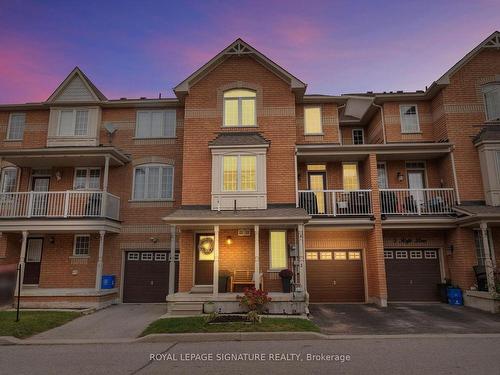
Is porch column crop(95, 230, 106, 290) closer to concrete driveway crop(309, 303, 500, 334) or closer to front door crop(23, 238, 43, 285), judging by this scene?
front door crop(23, 238, 43, 285)

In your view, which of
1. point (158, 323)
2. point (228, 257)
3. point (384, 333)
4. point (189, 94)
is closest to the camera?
point (384, 333)

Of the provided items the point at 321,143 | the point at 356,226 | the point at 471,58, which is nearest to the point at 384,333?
the point at 356,226

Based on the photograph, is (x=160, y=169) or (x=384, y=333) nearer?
(x=384, y=333)

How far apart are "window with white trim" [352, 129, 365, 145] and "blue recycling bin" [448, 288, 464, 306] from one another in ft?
29.6

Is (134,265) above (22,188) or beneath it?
beneath

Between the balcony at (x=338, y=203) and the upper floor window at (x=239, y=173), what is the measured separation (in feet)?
8.05

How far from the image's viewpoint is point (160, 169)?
1752 cm

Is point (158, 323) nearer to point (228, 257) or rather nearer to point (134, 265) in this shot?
point (228, 257)

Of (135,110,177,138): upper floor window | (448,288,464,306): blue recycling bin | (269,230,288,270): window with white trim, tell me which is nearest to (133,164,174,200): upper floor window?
(135,110,177,138): upper floor window

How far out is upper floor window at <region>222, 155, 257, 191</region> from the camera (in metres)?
15.0

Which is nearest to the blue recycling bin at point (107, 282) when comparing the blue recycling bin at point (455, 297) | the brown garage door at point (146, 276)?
the brown garage door at point (146, 276)

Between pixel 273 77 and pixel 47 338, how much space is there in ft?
44.6

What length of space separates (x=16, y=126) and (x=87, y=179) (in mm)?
5247

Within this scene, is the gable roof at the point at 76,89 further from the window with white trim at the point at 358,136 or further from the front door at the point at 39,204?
the window with white trim at the point at 358,136
